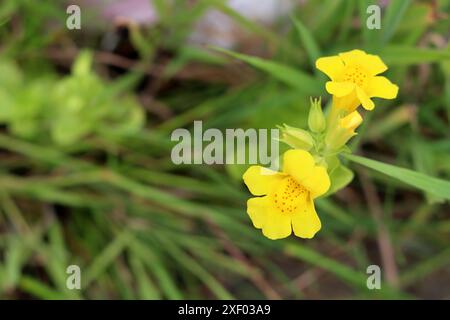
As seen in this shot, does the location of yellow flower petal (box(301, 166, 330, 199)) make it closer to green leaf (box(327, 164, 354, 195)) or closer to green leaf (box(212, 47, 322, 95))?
green leaf (box(327, 164, 354, 195))

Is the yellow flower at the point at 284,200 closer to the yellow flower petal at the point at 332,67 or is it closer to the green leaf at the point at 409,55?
the yellow flower petal at the point at 332,67

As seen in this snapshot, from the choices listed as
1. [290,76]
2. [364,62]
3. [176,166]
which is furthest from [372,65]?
[176,166]

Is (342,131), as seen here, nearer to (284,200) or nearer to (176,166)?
(284,200)

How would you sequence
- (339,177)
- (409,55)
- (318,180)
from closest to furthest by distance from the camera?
(318,180) < (339,177) < (409,55)
